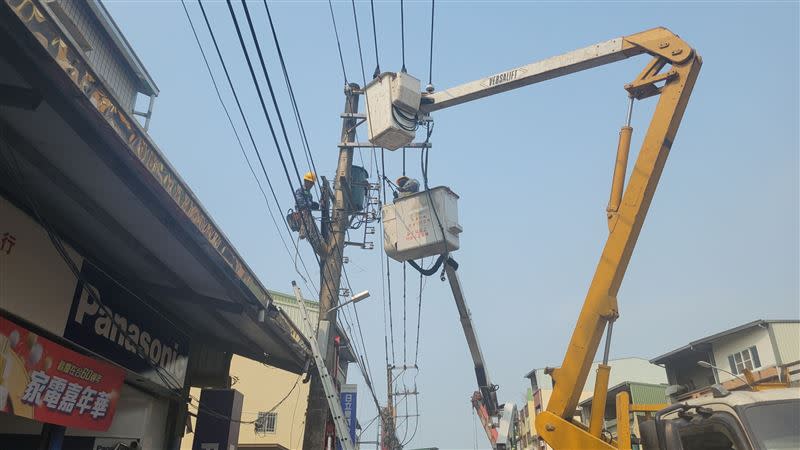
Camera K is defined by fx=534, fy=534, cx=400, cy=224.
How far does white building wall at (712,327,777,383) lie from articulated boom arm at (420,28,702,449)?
2372 cm

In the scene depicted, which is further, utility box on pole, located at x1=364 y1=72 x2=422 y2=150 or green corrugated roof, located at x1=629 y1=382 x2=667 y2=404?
green corrugated roof, located at x1=629 y1=382 x2=667 y2=404

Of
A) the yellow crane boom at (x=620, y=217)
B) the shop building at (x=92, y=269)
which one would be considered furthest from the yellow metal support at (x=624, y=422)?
the shop building at (x=92, y=269)

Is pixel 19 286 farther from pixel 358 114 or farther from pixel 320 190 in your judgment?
pixel 358 114

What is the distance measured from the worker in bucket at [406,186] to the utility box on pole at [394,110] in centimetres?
138

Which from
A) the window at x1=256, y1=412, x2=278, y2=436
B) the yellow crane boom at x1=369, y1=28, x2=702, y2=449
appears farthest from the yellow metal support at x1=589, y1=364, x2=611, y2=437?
the window at x1=256, y1=412, x2=278, y2=436

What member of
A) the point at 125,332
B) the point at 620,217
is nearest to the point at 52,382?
the point at 125,332

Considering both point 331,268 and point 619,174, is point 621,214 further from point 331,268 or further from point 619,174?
point 331,268

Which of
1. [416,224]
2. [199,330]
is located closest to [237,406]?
[199,330]

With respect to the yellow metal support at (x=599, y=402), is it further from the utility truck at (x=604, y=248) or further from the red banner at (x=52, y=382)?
the red banner at (x=52, y=382)

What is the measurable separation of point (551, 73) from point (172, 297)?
22.6 ft

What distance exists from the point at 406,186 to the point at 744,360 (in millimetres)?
25463

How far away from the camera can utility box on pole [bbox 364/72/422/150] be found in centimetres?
822

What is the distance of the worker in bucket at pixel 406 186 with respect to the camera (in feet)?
31.9

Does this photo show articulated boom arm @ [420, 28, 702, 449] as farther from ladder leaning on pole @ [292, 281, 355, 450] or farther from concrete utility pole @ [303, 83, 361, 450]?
concrete utility pole @ [303, 83, 361, 450]
